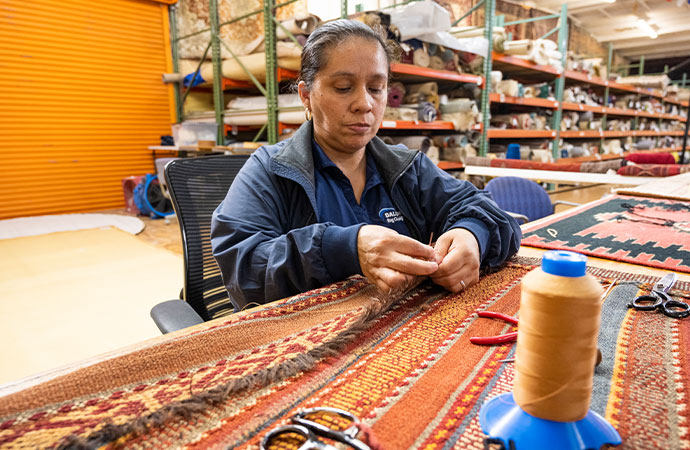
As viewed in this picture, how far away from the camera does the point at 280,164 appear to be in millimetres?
1171

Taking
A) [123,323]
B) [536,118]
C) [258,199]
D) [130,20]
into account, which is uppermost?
[130,20]

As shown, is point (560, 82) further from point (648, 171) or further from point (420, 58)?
point (648, 171)

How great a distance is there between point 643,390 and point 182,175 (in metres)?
1.30

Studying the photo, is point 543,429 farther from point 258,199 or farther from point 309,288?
point 258,199

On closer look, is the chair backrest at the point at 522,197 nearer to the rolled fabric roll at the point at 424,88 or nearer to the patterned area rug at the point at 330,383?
the patterned area rug at the point at 330,383

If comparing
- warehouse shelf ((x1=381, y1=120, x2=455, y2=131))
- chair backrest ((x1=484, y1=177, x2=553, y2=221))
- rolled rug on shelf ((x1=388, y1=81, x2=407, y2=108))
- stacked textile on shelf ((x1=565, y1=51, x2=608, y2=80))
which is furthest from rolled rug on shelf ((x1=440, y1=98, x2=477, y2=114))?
stacked textile on shelf ((x1=565, y1=51, x2=608, y2=80))

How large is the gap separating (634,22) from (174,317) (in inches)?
518

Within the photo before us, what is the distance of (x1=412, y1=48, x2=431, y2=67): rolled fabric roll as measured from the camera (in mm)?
4203

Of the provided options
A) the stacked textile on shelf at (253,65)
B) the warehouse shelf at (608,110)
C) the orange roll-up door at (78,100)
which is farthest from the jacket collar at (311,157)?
the warehouse shelf at (608,110)

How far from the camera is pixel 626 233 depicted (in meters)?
1.49

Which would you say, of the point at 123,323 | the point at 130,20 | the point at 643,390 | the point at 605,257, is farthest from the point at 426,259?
the point at 130,20

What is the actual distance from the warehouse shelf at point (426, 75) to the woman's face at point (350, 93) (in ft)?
7.81

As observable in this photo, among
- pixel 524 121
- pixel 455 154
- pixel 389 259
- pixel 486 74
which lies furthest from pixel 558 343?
pixel 524 121

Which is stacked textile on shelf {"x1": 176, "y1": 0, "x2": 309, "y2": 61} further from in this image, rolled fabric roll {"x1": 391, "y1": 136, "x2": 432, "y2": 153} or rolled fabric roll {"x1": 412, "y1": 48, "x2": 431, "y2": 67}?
rolled fabric roll {"x1": 391, "y1": 136, "x2": 432, "y2": 153}
